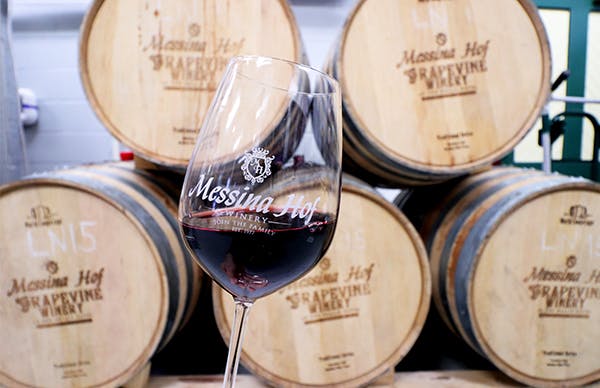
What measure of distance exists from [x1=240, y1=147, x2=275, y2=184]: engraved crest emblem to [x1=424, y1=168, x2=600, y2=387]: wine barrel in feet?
2.30

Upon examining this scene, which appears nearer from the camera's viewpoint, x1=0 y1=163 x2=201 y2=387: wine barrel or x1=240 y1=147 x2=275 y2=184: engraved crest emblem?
x1=240 y1=147 x2=275 y2=184: engraved crest emblem

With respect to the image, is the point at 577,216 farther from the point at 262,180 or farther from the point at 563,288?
the point at 262,180

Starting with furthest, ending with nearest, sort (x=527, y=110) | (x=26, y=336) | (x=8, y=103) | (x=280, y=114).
A: (x=8, y=103) → (x=527, y=110) → (x=26, y=336) → (x=280, y=114)

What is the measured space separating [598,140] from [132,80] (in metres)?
2.39

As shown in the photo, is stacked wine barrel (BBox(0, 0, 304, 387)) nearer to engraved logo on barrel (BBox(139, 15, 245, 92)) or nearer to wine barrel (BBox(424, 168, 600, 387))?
engraved logo on barrel (BBox(139, 15, 245, 92))

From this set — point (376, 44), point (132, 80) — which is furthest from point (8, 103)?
point (376, 44)

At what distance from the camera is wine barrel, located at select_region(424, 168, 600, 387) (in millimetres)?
973

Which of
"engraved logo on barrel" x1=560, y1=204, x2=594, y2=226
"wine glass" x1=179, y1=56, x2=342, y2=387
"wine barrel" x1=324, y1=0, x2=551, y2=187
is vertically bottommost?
"engraved logo on barrel" x1=560, y1=204, x2=594, y2=226

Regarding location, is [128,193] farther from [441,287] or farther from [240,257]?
[441,287]

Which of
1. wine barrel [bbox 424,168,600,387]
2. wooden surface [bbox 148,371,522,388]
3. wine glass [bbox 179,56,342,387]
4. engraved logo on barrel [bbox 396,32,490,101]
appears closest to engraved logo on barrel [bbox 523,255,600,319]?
wine barrel [bbox 424,168,600,387]

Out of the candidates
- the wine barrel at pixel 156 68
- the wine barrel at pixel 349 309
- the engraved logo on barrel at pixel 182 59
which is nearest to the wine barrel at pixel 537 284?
the wine barrel at pixel 349 309

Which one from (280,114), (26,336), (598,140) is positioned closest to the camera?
(280,114)

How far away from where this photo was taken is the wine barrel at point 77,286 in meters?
0.89

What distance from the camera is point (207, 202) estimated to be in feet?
1.48
